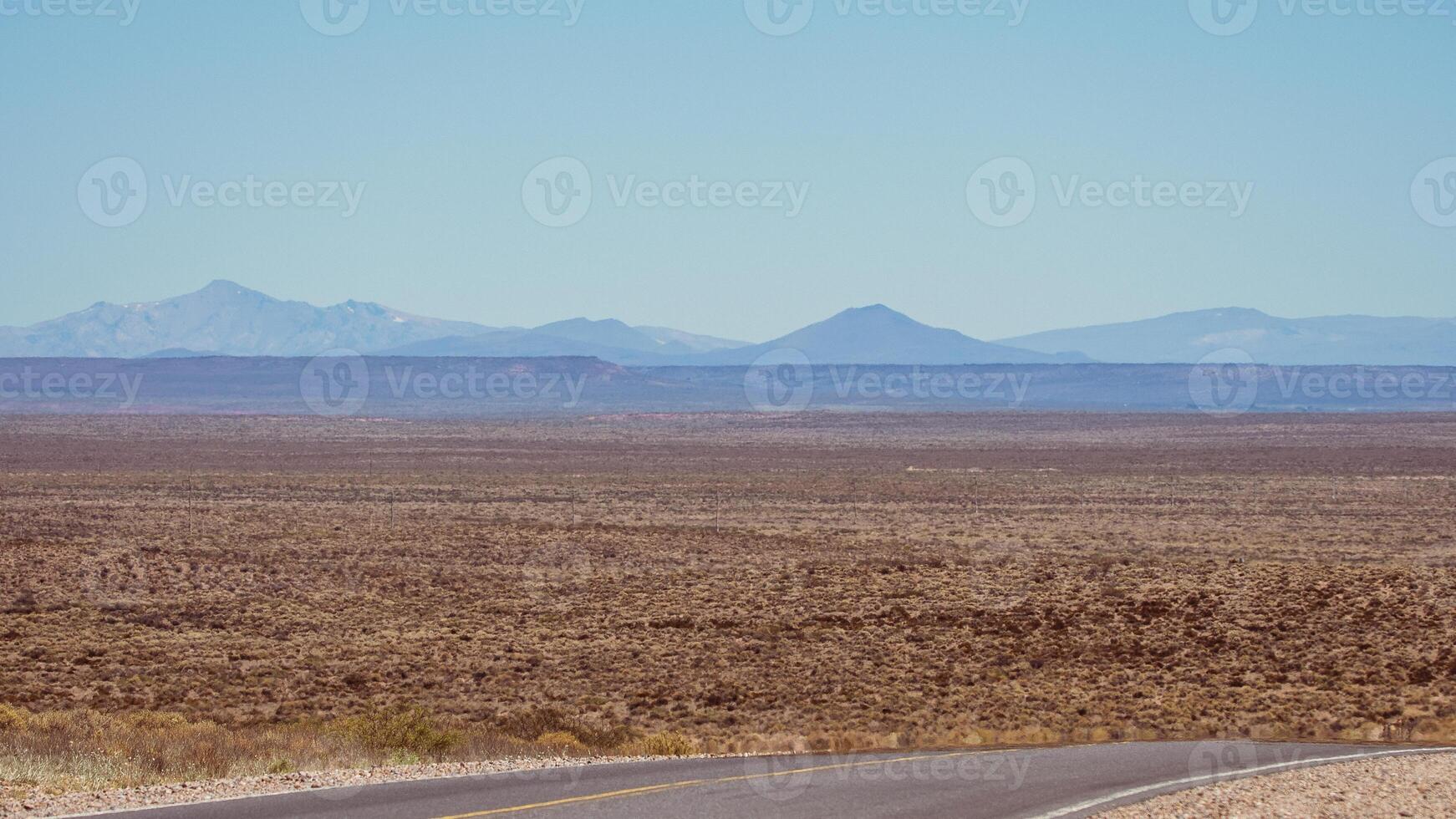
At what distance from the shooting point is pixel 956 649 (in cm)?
2723

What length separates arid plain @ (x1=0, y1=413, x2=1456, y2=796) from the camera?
2242 centimetres

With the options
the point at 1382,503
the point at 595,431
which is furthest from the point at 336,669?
the point at 595,431

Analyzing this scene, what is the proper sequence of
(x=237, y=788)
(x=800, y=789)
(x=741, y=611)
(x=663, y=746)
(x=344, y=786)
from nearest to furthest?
(x=237, y=788)
(x=344, y=786)
(x=800, y=789)
(x=663, y=746)
(x=741, y=611)

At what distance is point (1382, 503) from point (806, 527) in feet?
82.8

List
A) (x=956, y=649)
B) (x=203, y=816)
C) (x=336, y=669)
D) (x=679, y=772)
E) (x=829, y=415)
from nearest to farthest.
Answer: (x=203, y=816), (x=679, y=772), (x=336, y=669), (x=956, y=649), (x=829, y=415)

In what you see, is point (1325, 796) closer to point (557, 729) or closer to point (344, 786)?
point (344, 786)

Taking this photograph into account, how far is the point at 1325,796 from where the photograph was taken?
12117mm

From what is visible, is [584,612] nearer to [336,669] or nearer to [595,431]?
[336,669]

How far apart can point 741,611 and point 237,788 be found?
64.7 ft

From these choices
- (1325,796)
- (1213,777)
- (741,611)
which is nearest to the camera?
(1325,796)

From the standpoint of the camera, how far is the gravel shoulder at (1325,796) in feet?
37.5

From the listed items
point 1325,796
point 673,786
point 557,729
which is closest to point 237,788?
A: point 673,786

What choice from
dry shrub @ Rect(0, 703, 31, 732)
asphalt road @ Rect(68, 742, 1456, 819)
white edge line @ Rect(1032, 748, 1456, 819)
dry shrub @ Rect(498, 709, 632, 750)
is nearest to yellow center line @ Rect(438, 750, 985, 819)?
asphalt road @ Rect(68, 742, 1456, 819)

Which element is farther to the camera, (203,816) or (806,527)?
(806,527)
